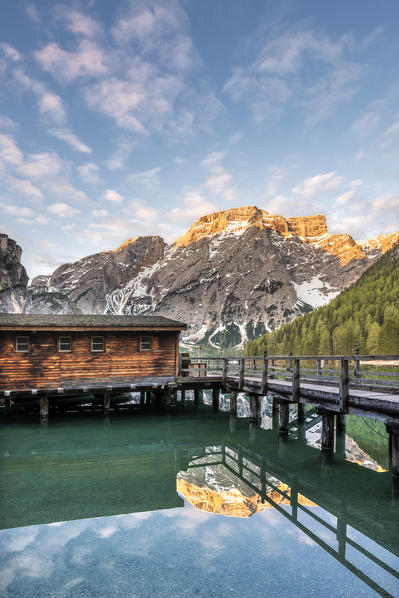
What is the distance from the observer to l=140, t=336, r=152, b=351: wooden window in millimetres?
26312

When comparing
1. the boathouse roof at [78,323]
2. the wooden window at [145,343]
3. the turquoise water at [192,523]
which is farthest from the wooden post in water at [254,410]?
the wooden window at [145,343]

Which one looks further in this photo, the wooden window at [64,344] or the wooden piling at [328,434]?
the wooden window at [64,344]

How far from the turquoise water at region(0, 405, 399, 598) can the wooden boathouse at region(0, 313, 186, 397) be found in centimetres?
725

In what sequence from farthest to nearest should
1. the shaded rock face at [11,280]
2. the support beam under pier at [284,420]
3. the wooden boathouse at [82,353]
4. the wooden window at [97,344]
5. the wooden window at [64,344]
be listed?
the shaded rock face at [11,280], the wooden window at [97,344], the wooden window at [64,344], the wooden boathouse at [82,353], the support beam under pier at [284,420]

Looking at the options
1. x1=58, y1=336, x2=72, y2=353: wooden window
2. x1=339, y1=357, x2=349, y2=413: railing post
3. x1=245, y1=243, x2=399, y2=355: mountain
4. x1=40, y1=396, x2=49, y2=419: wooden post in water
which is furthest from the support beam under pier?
x1=245, y1=243, x2=399, y2=355: mountain

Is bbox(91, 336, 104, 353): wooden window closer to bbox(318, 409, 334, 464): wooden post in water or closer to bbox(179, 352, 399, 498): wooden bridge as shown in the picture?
bbox(179, 352, 399, 498): wooden bridge

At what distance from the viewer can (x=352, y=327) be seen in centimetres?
10300

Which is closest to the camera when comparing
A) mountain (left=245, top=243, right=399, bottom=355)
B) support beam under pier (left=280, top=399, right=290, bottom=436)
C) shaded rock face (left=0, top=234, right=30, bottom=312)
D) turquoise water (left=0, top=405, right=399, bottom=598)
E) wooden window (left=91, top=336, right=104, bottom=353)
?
turquoise water (left=0, top=405, right=399, bottom=598)

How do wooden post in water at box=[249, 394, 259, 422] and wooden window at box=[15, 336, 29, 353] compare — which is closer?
wooden post in water at box=[249, 394, 259, 422]

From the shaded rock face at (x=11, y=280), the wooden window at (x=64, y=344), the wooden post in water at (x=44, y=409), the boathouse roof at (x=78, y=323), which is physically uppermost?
the shaded rock face at (x=11, y=280)

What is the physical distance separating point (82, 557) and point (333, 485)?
327 inches

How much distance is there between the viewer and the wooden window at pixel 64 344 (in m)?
24.8

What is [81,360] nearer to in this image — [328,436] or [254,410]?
[254,410]

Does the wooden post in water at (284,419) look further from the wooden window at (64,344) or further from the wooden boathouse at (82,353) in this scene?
the wooden window at (64,344)
